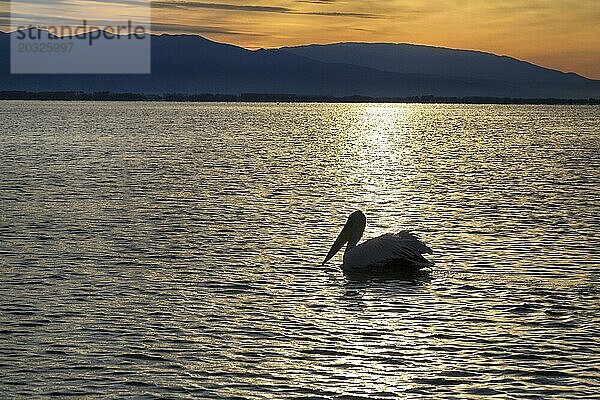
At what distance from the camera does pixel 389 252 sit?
14578 mm

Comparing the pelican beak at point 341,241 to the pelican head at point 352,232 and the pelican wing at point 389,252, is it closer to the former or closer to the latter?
the pelican head at point 352,232

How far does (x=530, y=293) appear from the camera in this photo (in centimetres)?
1309

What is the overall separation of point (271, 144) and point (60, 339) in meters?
52.1

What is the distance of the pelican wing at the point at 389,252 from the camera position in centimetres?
1451

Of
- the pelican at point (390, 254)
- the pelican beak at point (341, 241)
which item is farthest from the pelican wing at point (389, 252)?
the pelican beak at point (341, 241)

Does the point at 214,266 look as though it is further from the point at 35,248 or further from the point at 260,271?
the point at 35,248

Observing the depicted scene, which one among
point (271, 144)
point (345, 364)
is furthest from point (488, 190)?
point (271, 144)

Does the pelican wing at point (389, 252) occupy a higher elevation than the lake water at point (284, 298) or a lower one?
higher


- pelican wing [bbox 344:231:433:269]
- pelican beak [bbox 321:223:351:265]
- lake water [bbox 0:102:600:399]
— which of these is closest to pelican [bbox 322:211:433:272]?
pelican wing [bbox 344:231:433:269]

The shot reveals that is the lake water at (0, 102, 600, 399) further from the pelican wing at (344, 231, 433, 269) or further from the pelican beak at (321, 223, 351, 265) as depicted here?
the pelican wing at (344, 231, 433, 269)

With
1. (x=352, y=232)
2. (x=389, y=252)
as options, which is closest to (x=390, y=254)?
(x=389, y=252)

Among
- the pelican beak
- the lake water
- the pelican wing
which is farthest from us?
the pelican beak

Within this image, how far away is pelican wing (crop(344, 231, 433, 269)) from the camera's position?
1451cm

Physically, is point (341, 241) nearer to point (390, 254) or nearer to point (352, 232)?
point (352, 232)
